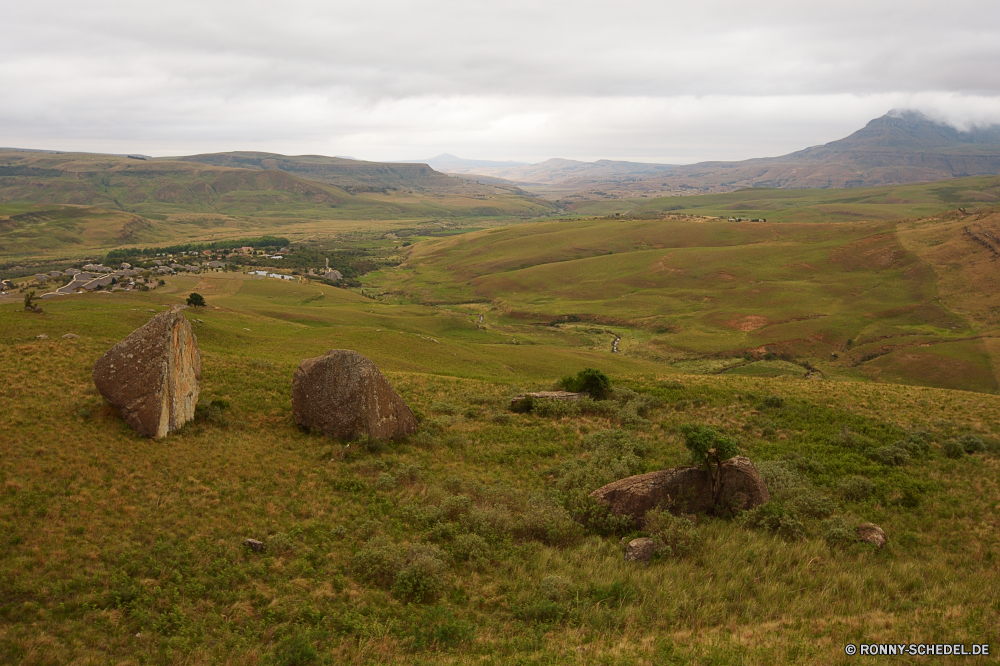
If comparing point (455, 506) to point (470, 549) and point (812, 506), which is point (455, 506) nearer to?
point (470, 549)

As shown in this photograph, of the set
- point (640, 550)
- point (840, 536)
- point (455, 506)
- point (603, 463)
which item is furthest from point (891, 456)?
point (455, 506)

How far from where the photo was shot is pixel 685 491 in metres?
21.6

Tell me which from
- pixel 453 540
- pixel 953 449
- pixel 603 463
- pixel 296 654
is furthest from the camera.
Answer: pixel 603 463

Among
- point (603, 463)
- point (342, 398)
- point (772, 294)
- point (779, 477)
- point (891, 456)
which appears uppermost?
point (772, 294)

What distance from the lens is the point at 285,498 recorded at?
21391 millimetres

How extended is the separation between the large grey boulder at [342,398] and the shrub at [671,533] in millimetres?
14614

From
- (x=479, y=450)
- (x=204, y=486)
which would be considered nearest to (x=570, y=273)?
(x=479, y=450)

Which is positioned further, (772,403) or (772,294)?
(772,294)

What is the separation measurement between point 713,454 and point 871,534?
237 inches

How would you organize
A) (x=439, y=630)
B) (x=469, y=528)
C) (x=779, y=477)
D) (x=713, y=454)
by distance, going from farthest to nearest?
(x=779, y=477) → (x=713, y=454) → (x=469, y=528) → (x=439, y=630)

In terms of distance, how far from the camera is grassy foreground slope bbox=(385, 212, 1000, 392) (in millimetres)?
87650

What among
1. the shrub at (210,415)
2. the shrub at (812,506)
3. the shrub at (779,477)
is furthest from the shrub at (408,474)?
the shrub at (812,506)

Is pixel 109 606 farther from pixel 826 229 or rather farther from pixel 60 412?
A: pixel 826 229

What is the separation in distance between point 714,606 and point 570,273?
5706 inches
